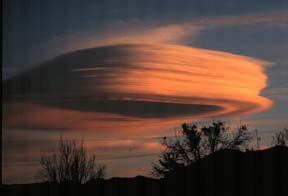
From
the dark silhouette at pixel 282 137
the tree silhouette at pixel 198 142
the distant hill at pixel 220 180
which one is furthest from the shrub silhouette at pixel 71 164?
the dark silhouette at pixel 282 137

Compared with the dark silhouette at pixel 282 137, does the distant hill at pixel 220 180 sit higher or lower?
lower

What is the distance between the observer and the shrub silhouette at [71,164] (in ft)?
22.0

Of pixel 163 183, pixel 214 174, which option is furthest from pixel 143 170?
pixel 214 174

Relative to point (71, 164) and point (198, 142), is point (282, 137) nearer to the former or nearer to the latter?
point (198, 142)

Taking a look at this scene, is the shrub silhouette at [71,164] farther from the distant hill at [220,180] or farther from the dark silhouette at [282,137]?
the dark silhouette at [282,137]

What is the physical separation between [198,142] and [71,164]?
120 centimetres

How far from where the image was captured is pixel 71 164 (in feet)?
22.2

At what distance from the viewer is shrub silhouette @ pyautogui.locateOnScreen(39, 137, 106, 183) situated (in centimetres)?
670

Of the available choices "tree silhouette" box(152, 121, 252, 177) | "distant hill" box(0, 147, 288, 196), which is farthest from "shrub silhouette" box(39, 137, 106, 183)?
"tree silhouette" box(152, 121, 252, 177)

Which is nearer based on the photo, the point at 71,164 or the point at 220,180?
the point at 220,180

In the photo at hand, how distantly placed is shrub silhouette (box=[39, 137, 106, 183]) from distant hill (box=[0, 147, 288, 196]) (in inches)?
3.8

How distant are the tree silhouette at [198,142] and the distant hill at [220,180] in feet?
0.20

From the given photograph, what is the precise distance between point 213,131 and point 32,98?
5.63ft

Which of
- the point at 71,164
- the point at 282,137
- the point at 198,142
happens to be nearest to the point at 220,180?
the point at 198,142
